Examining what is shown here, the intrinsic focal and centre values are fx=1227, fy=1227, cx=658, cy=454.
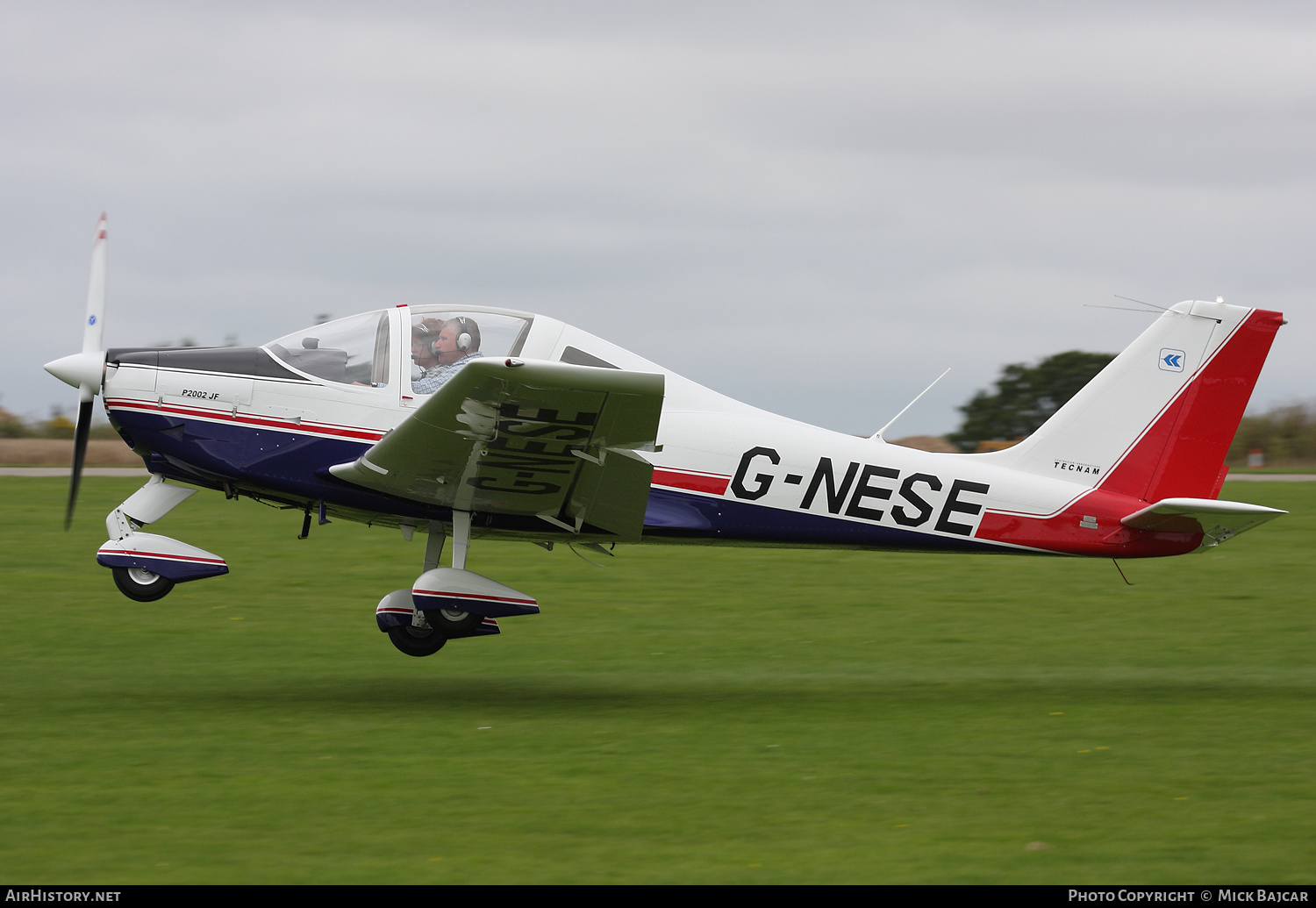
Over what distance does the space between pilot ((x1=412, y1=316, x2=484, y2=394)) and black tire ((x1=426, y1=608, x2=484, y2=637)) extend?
1.55 meters

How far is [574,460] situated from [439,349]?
127cm

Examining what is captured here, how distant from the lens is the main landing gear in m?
7.85

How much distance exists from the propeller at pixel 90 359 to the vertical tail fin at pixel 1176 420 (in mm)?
6362

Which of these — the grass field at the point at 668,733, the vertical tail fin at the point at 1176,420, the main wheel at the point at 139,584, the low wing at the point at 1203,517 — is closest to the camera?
the grass field at the point at 668,733

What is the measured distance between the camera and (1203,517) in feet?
28.1

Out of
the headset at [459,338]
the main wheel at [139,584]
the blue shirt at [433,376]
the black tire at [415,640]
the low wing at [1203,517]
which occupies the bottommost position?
the black tire at [415,640]

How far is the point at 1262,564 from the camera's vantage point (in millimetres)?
15734

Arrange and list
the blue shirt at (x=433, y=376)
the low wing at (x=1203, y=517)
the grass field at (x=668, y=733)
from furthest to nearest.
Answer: the low wing at (x=1203, y=517), the blue shirt at (x=433, y=376), the grass field at (x=668, y=733)

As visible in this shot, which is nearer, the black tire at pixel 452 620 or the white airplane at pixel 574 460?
the white airplane at pixel 574 460

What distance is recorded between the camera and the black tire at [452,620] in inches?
332

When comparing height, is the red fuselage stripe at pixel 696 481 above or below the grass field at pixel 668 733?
above

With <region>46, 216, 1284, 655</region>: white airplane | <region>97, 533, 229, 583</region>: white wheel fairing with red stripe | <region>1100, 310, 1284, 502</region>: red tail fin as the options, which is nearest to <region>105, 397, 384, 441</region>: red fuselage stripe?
<region>46, 216, 1284, 655</region>: white airplane

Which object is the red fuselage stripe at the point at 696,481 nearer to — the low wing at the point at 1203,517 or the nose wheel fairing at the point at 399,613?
the nose wheel fairing at the point at 399,613

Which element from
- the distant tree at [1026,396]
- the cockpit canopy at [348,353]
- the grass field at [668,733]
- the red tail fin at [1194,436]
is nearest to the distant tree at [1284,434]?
the distant tree at [1026,396]
